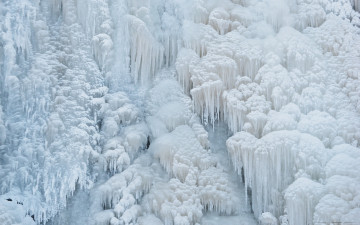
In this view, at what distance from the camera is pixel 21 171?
5.32 meters

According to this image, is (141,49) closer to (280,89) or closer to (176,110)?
(176,110)

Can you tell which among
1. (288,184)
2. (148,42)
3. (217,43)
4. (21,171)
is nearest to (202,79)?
(217,43)

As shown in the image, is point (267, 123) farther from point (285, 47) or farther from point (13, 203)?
point (13, 203)

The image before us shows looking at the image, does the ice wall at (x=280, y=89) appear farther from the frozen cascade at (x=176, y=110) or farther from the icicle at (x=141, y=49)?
the icicle at (x=141, y=49)

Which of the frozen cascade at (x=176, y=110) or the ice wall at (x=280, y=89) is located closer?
the ice wall at (x=280, y=89)

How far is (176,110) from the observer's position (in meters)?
5.89

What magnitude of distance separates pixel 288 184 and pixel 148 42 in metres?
2.89

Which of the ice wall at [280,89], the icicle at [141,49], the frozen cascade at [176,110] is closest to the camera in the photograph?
the ice wall at [280,89]

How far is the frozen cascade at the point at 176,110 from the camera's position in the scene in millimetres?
5176

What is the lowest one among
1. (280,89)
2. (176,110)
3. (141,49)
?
(176,110)

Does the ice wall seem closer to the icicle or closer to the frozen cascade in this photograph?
the frozen cascade

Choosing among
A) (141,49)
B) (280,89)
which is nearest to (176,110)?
(141,49)

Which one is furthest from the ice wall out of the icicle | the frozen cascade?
the icicle

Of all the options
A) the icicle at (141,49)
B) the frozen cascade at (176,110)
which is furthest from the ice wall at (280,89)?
the icicle at (141,49)
